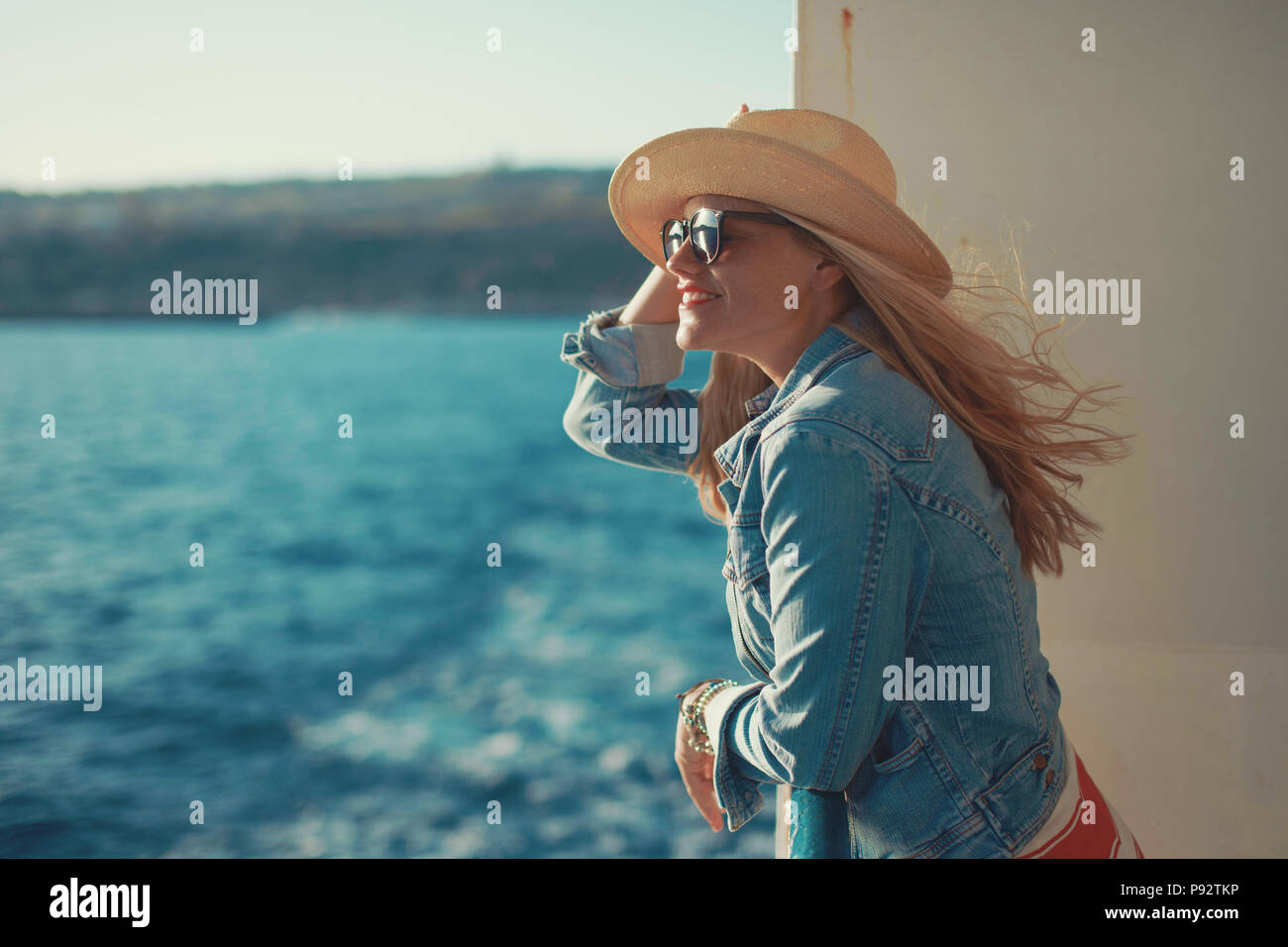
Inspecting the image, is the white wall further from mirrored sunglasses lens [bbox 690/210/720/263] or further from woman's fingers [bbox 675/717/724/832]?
woman's fingers [bbox 675/717/724/832]

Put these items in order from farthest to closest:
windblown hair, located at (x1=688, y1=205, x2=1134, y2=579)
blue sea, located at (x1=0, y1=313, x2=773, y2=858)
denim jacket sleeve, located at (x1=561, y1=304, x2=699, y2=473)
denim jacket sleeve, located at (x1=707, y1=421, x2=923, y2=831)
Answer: blue sea, located at (x1=0, y1=313, x2=773, y2=858), denim jacket sleeve, located at (x1=561, y1=304, x2=699, y2=473), windblown hair, located at (x1=688, y1=205, x2=1134, y2=579), denim jacket sleeve, located at (x1=707, y1=421, x2=923, y2=831)

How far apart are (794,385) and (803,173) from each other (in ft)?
1.00

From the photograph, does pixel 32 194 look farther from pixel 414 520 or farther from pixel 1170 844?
pixel 1170 844

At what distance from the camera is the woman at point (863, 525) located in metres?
1.15

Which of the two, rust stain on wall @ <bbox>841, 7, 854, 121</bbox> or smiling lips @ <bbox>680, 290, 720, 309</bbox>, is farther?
rust stain on wall @ <bbox>841, 7, 854, 121</bbox>

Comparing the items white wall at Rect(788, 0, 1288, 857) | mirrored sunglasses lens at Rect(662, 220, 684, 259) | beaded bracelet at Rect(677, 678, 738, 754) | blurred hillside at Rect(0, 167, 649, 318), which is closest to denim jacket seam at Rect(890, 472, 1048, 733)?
beaded bracelet at Rect(677, 678, 738, 754)

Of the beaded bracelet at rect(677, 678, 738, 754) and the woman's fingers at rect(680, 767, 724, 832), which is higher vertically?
the beaded bracelet at rect(677, 678, 738, 754)

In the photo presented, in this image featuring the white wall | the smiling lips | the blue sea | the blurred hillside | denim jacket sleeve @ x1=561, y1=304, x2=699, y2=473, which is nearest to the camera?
the smiling lips

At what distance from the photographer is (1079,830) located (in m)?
1.34

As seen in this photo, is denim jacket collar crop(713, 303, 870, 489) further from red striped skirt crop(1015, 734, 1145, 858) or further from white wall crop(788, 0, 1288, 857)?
white wall crop(788, 0, 1288, 857)

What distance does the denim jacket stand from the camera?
1142 millimetres

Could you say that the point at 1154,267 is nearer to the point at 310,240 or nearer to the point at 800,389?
the point at 800,389

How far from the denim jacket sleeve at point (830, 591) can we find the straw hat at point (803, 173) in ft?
1.37
